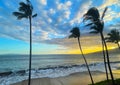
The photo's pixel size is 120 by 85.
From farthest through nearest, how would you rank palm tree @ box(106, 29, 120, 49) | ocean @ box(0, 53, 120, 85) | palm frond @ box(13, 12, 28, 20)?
ocean @ box(0, 53, 120, 85), palm tree @ box(106, 29, 120, 49), palm frond @ box(13, 12, 28, 20)

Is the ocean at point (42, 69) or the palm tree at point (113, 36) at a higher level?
the palm tree at point (113, 36)

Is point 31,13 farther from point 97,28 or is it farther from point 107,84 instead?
point 107,84

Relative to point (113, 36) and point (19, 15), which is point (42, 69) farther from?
point (19, 15)

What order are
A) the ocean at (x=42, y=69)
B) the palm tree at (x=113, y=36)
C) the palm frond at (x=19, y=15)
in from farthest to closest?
the ocean at (x=42, y=69) < the palm tree at (x=113, y=36) < the palm frond at (x=19, y=15)

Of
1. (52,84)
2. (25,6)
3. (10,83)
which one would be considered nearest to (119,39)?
(52,84)

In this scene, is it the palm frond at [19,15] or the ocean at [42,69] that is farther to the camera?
the ocean at [42,69]

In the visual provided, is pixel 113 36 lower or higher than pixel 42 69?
higher

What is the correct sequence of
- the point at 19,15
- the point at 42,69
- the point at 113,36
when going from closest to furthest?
the point at 19,15 < the point at 113,36 < the point at 42,69

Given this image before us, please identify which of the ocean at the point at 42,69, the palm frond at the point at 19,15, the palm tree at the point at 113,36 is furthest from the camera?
the ocean at the point at 42,69

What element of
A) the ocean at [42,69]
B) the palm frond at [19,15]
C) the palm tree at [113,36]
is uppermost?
the palm frond at [19,15]

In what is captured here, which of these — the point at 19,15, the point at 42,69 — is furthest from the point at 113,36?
the point at 42,69

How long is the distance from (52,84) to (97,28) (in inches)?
612

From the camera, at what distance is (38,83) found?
34.4 meters

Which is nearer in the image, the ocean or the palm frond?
the palm frond
